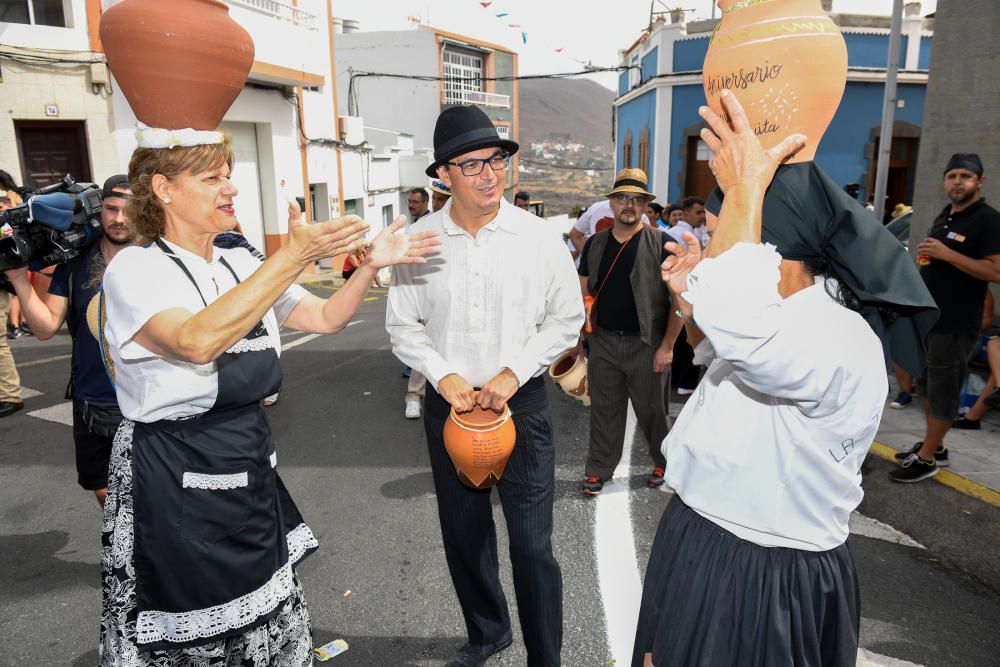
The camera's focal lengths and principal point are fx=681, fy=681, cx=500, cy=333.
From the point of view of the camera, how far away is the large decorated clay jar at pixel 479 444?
244 centimetres

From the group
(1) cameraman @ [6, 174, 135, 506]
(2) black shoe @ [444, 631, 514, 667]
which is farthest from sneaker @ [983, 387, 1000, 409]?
(1) cameraman @ [6, 174, 135, 506]

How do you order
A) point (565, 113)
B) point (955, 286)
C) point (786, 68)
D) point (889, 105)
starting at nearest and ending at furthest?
point (786, 68), point (955, 286), point (889, 105), point (565, 113)

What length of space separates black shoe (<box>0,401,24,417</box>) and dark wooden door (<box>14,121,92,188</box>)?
→ 773 centimetres

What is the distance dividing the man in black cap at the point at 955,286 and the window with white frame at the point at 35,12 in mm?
14514

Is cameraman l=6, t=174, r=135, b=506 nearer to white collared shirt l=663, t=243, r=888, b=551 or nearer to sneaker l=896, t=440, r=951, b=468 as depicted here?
white collared shirt l=663, t=243, r=888, b=551

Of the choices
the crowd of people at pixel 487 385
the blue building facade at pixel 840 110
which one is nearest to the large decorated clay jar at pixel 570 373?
the crowd of people at pixel 487 385

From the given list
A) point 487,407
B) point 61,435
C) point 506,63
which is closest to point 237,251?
point 487,407

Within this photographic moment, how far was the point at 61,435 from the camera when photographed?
5.65 meters

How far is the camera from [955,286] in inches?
180

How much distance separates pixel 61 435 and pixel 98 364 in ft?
10.0

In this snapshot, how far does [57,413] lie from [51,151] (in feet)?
29.2

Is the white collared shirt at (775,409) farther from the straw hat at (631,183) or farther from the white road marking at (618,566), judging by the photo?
the straw hat at (631,183)

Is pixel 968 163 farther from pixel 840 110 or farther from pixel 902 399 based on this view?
pixel 840 110

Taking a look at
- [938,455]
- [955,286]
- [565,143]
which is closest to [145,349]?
[955,286]
